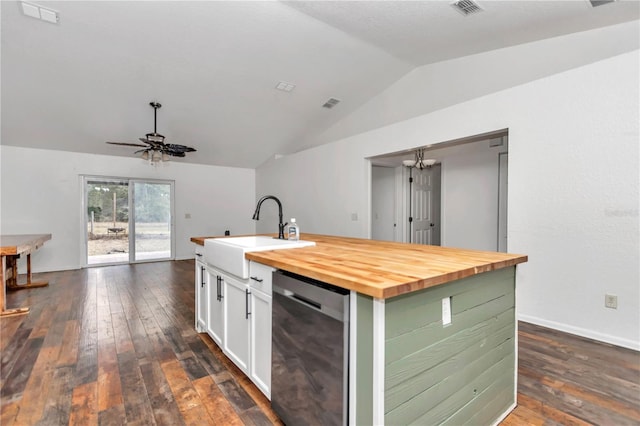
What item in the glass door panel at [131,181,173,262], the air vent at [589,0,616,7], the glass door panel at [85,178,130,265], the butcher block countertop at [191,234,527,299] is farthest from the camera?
the glass door panel at [131,181,173,262]

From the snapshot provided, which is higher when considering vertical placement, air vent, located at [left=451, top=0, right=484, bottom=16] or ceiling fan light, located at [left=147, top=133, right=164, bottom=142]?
air vent, located at [left=451, top=0, right=484, bottom=16]

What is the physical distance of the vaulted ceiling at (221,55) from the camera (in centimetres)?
276

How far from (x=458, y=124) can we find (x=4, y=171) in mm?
7435

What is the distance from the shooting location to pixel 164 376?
2113 mm

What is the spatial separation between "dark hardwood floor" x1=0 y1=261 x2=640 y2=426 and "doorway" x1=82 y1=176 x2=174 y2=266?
3.09 metres

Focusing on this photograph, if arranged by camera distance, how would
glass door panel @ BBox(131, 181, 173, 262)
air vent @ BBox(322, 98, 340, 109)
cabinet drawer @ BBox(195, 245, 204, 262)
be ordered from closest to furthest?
cabinet drawer @ BBox(195, 245, 204, 262) < air vent @ BBox(322, 98, 340, 109) < glass door panel @ BBox(131, 181, 173, 262)

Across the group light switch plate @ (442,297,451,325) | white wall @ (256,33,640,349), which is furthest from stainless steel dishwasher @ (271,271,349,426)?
white wall @ (256,33,640,349)

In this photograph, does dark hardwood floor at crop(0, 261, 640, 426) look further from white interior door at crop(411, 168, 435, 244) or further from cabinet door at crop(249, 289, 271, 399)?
white interior door at crop(411, 168, 435, 244)

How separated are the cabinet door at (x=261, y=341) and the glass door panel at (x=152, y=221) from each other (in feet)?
19.1

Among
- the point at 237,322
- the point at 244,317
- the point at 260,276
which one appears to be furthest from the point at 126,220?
the point at 260,276

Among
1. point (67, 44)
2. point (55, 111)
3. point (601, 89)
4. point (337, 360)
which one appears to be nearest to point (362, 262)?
point (337, 360)

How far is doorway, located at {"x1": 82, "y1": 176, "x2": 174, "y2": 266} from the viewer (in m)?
6.13

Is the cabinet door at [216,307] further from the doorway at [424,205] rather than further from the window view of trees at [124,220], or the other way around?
the window view of trees at [124,220]

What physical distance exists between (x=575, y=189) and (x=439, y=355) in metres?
2.52
